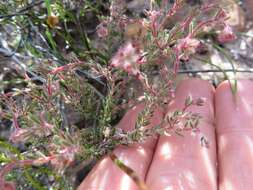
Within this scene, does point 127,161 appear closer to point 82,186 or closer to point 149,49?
point 82,186

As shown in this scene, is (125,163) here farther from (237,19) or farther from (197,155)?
(237,19)

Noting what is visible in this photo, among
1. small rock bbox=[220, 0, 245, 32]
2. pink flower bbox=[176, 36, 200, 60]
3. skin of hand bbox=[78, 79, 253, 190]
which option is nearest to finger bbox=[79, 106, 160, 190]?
skin of hand bbox=[78, 79, 253, 190]

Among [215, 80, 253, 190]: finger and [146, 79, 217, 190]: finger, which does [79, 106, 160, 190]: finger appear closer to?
[146, 79, 217, 190]: finger

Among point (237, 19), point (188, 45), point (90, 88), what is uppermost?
point (237, 19)

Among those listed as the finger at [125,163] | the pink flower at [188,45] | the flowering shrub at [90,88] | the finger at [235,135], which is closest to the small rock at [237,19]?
the finger at [235,135]

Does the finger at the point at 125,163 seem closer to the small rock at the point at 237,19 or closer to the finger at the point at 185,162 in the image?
the finger at the point at 185,162

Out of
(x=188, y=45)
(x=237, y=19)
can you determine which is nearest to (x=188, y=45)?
(x=188, y=45)
